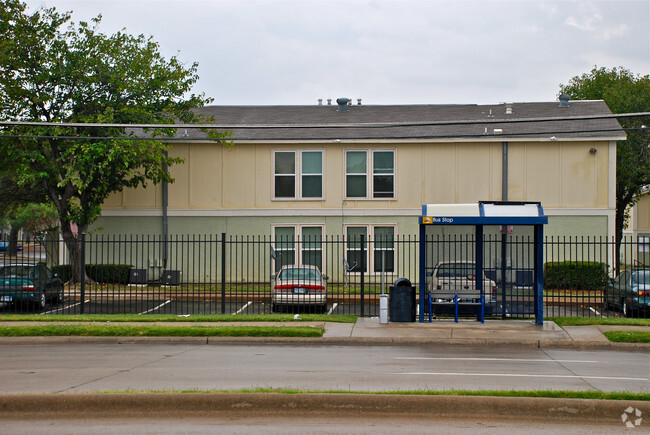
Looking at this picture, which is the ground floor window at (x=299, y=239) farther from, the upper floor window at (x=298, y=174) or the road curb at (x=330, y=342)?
the road curb at (x=330, y=342)

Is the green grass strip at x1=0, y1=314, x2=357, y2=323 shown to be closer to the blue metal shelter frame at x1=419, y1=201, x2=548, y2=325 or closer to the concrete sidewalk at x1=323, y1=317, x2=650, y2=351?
the concrete sidewalk at x1=323, y1=317, x2=650, y2=351

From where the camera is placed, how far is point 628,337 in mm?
15305

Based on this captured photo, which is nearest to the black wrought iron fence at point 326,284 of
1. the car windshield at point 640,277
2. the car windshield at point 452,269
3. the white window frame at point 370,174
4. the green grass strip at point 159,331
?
the car windshield at point 640,277

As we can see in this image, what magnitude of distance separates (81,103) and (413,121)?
1387 centimetres

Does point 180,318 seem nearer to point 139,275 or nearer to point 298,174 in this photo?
point 139,275

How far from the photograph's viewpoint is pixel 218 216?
94.5 ft

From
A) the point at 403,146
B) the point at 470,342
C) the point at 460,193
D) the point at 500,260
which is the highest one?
the point at 403,146

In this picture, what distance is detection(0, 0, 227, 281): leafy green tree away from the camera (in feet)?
80.4

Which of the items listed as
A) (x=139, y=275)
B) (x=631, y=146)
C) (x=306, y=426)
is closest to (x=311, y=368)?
(x=306, y=426)

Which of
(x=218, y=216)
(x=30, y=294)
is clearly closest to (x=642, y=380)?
(x=30, y=294)

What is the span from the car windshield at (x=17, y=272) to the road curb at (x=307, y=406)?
1213 cm

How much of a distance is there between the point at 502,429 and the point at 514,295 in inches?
387

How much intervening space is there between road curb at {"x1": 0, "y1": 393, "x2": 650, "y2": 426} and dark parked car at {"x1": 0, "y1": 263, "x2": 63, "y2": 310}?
11.7 m

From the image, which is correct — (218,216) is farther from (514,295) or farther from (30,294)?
(514,295)
